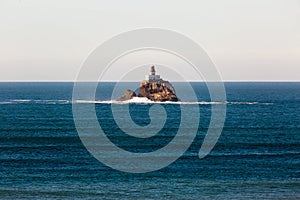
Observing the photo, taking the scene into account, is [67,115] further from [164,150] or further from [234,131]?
[164,150]

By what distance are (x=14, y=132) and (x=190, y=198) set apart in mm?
51467

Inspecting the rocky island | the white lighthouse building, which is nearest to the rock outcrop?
the rocky island

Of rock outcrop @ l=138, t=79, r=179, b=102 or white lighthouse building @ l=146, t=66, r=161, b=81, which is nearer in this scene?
rock outcrop @ l=138, t=79, r=179, b=102

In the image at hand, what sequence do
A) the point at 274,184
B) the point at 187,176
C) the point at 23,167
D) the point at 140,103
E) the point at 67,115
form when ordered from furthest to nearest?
the point at 140,103 → the point at 67,115 → the point at 23,167 → the point at 187,176 → the point at 274,184

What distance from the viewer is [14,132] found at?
324ft

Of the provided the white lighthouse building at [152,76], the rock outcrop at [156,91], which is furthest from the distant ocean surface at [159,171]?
the white lighthouse building at [152,76]

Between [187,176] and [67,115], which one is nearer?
[187,176]

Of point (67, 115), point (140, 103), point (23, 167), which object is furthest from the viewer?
point (140, 103)

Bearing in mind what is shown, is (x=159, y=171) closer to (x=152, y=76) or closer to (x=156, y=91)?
(x=156, y=91)

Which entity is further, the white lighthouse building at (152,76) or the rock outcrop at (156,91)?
the white lighthouse building at (152,76)

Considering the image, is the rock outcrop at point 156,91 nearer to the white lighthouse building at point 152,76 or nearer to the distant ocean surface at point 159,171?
the white lighthouse building at point 152,76

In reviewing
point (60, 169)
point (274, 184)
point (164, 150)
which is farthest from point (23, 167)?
point (274, 184)

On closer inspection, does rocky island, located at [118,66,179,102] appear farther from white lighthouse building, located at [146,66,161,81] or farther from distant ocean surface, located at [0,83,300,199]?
distant ocean surface, located at [0,83,300,199]

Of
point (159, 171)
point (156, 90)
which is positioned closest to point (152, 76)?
point (156, 90)
